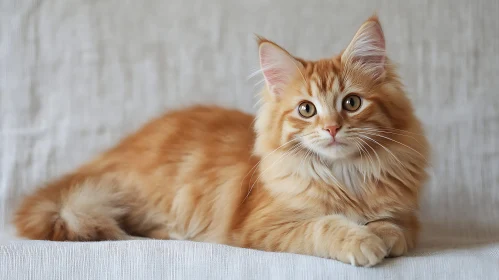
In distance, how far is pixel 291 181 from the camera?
5.74 feet

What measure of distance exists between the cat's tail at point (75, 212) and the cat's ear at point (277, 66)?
24.9 inches

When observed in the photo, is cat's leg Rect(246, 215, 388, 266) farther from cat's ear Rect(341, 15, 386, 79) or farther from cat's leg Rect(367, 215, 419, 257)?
cat's ear Rect(341, 15, 386, 79)

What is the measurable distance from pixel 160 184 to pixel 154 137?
194mm

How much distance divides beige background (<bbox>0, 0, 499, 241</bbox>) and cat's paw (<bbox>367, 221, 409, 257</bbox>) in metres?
0.77

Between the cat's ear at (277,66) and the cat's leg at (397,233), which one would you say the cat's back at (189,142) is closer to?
the cat's ear at (277,66)

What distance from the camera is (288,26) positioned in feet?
8.35

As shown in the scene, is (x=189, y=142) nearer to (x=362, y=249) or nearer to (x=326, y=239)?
(x=326, y=239)

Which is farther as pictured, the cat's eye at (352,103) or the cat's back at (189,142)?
the cat's back at (189,142)

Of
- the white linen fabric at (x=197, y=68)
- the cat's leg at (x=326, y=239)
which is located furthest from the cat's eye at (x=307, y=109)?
the white linen fabric at (x=197, y=68)

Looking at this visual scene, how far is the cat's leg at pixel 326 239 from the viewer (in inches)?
57.9

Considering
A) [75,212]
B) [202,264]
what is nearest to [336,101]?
[202,264]

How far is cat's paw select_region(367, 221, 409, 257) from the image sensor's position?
1575 mm

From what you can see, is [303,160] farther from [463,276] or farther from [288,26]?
[288,26]

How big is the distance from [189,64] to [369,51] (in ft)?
3.20
